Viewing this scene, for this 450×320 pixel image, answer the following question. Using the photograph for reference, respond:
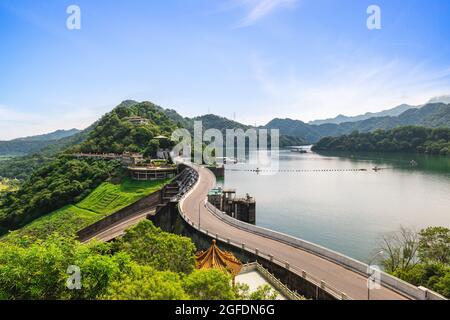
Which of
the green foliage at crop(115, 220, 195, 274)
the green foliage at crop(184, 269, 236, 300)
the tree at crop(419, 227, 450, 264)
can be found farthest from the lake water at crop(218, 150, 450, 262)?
the green foliage at crop(184, 269, 236, 300)

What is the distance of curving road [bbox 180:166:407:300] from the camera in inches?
961

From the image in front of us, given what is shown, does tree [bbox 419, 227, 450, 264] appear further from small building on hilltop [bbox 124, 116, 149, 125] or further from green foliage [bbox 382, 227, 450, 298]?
small building on hilltop [bbox 124, 116, 149, 125]

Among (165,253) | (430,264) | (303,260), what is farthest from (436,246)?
(165,253)

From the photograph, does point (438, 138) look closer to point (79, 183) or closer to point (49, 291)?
point (79, 183)

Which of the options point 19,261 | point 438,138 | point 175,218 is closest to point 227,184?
point 175,218

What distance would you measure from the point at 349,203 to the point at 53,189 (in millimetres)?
72336

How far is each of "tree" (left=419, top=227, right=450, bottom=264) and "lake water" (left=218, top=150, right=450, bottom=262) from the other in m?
9.37

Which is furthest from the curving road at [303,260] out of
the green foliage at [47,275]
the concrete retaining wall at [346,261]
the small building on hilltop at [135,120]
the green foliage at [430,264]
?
the small building on hilltop at [135,120]

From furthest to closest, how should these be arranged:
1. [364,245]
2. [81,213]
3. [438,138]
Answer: [438,138] → [81,213] → [364,245]

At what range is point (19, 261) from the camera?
19812mm

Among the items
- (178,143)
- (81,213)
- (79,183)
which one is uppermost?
(178,143)

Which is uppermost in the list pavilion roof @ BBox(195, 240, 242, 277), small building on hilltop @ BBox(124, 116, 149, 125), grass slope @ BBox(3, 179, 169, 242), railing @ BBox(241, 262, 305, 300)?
small building on hilltop @ BBox(124, 116, 149, 125)

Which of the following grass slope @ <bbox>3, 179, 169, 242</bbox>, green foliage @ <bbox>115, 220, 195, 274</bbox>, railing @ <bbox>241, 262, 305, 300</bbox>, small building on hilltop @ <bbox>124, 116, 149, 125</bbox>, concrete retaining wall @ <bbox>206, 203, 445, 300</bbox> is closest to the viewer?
concrete retaining wall @ <bbox>206, 203, 445, 300</bbox>
